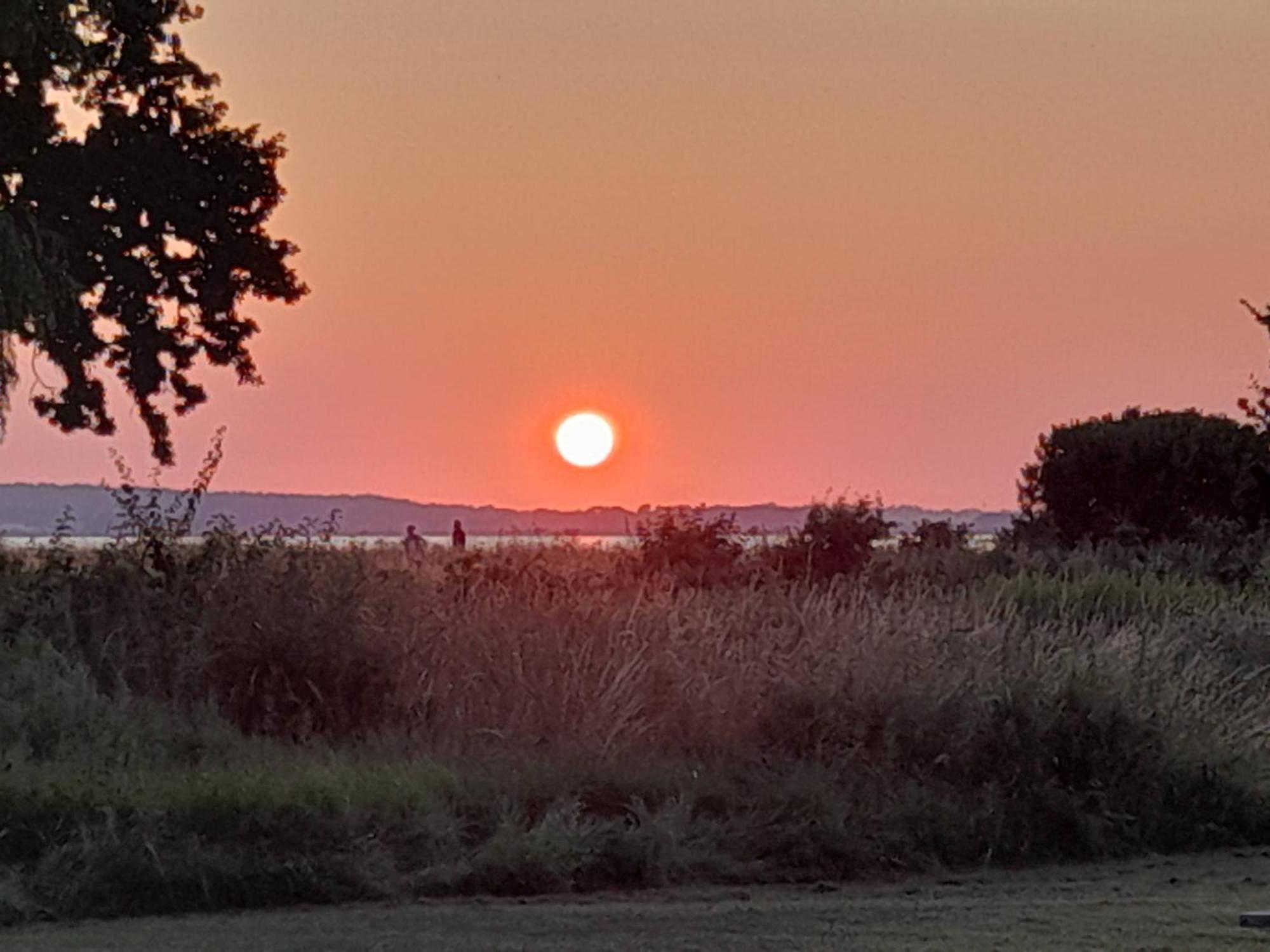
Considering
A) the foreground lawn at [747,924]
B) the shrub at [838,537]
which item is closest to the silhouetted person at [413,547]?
the shrub at [838,537]

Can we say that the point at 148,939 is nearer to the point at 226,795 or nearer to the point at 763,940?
the point at 226,795

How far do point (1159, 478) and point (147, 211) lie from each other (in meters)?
15.7

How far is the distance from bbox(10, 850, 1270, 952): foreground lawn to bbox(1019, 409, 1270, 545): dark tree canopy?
18.6 meters

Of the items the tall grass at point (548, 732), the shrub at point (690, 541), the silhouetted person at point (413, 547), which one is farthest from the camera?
the shrub at point (690, 541)

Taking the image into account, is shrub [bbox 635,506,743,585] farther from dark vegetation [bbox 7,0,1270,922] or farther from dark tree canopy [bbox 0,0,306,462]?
dark tree canopy [bbox 0,0,306,462]

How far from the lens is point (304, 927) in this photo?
9.11m

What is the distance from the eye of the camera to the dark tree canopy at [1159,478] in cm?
A: 2853

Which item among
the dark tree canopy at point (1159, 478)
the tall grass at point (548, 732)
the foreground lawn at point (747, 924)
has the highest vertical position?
the dark tree canopy at point (1159, 478)

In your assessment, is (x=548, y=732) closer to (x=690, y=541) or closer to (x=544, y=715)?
(x=544, y=715)

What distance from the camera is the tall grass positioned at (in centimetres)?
1020

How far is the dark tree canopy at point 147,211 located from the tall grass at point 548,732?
969cm

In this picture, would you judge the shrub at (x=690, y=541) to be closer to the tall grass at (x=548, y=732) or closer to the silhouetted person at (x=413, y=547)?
the silhouetted person at (x=413, y=547)

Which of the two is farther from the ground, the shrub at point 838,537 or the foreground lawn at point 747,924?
the shrub at point 838,537

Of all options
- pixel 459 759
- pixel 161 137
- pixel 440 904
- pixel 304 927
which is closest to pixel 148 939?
pixel 304 927
